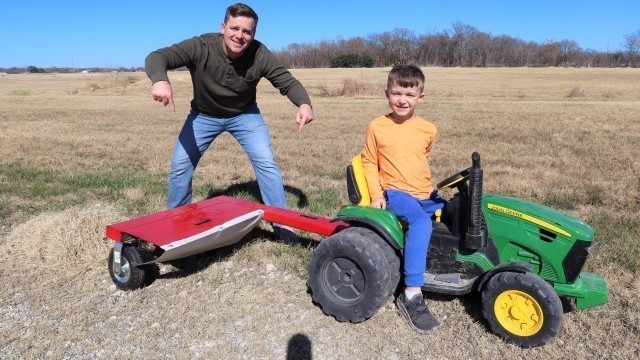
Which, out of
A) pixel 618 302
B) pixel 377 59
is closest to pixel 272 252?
pixel 618 302

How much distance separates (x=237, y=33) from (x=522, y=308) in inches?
117

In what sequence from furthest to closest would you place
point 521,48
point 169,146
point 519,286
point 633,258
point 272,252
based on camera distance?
point 521,48
point 169,146
point 272,252
point 633,258
point 519,286

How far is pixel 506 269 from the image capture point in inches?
127

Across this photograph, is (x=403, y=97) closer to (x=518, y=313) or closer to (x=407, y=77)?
(x=407, y=77)

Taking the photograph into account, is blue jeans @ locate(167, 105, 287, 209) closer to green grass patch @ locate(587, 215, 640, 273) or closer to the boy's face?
the boy's face

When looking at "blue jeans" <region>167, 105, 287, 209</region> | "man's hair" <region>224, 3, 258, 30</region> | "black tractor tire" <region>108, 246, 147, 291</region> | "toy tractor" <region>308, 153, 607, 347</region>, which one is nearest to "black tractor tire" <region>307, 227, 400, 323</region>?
"toy tractor" <region>308, 153, 607, 347</region>

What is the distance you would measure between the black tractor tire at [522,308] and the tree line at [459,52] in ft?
327

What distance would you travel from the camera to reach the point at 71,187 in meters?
6.94

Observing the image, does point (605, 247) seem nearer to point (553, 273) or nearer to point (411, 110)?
point (553, 273)

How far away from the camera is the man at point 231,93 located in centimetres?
448

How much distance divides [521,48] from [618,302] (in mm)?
118611

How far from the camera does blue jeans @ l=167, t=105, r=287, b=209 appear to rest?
4941 mm

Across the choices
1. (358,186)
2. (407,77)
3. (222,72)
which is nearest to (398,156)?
(358,186)

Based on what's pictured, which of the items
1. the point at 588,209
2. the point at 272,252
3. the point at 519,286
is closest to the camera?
the point at 519,286
